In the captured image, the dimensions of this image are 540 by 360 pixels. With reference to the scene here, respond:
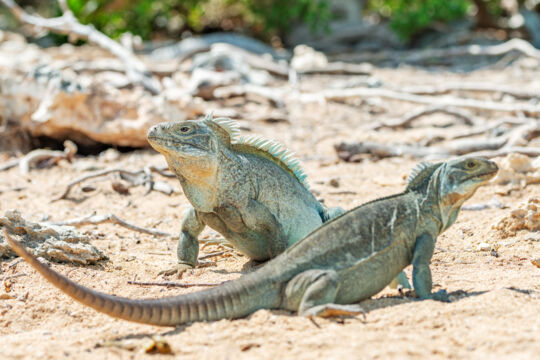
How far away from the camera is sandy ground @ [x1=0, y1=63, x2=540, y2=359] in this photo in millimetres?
3057

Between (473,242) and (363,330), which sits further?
(473,242)

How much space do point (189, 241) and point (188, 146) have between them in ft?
2.99

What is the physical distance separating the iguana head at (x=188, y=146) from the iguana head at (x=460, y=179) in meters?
1.62

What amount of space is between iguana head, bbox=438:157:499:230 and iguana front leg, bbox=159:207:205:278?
6.31 feet

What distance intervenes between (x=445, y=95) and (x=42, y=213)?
8.07m

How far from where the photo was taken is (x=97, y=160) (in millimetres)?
8812

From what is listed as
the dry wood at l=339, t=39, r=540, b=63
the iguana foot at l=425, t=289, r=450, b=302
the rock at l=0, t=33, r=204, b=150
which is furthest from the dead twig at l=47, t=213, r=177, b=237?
the dry wood at l=339, t=39, r=540, b=63

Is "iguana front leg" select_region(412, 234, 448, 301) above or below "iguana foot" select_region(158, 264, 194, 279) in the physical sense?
above

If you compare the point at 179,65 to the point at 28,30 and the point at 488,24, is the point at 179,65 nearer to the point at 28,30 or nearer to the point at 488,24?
the point at 28,30

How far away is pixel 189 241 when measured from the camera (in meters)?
4.86

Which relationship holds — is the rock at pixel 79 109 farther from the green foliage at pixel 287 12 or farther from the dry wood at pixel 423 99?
the green foliage at pixel 287 12

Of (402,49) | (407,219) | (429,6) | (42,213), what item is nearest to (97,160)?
(42,213)

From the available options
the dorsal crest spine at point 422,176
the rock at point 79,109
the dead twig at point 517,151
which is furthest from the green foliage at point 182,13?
the dorsal crest spine at point 422,176

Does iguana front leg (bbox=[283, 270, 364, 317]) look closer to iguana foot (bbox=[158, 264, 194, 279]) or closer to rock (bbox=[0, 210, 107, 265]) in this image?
iguana foot (bbox=[158, 264, 194, 279])
